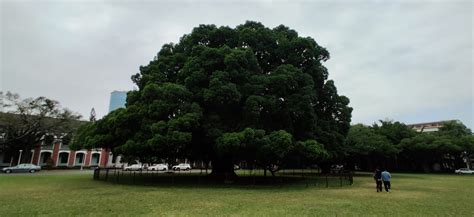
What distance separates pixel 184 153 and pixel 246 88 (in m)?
6.89

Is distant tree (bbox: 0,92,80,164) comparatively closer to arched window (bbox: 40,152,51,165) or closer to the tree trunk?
arched window (bbox: 40,152,51,165)

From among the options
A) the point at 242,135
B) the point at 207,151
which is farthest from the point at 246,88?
the point at 207,151

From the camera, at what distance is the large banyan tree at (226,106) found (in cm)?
1714

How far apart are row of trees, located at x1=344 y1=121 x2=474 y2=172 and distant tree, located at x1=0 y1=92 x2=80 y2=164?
38534 millimetres

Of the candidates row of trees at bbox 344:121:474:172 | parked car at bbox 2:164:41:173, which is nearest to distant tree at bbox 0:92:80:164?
parked car at bbox 2:164:41:173

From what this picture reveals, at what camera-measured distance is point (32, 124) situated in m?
39.9

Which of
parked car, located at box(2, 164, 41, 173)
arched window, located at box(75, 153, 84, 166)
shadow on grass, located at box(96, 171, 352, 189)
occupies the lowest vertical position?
shadow on grass, located at box(96, 171, 352, 189)

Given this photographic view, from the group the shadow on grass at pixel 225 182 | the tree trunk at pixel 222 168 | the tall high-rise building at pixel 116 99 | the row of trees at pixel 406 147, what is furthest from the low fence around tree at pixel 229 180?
the tall high-rise building at pixel 116 99

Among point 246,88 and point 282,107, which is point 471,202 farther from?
point 246,88

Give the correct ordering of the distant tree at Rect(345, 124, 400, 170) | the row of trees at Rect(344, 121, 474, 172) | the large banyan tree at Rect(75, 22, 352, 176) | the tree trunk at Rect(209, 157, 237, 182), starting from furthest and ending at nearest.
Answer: the row of trees at Rect(344, 121, 474, 172)
the distant tree at Rect(345, 124, 400, 170)
the tree trunk at Rect(209, 157, 237, 182)
the large banyan tree at Rect(75, 22, 352, 176)

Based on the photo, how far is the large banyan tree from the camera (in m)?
17.1

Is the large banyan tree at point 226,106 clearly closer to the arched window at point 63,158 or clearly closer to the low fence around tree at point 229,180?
the low fence around tree at point 229,180

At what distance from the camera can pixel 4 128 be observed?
38906 millimetres

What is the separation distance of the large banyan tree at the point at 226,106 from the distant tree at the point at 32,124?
20821 millimetres
